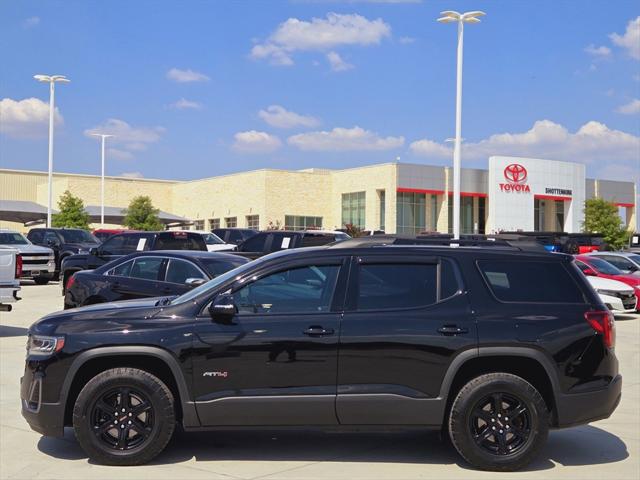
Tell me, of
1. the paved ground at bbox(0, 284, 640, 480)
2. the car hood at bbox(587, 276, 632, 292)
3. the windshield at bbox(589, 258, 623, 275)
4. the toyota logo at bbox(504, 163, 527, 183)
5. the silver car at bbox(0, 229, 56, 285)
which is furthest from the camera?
the toyota logo at bbox(504, 163, 527, 183)

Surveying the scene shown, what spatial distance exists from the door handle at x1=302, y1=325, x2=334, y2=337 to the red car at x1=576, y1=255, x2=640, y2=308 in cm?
1636

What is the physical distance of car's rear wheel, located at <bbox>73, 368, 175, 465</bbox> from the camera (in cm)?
643

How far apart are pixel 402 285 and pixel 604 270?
1681 cm

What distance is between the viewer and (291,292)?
6703 mm

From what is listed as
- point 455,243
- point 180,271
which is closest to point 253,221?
point 180,271

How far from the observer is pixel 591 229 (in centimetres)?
6278

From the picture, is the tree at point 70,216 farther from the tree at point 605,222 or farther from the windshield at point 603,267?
the windshield at point 603,267

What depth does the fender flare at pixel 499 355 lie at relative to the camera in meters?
6.48

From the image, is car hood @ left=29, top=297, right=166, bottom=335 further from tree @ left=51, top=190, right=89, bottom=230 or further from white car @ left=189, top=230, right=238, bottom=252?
tree @ left=51, top=190, right=89, bottom=230

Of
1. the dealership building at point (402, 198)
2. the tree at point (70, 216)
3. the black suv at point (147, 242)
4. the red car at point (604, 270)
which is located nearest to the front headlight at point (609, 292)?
the red car at point (604, 270)

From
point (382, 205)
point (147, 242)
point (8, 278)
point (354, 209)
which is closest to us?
point (8, 278)

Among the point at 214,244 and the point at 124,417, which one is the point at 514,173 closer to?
the point at 214,244

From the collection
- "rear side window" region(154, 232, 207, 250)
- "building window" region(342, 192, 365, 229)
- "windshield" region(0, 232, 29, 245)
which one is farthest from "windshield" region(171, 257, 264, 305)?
"building window" region(342, 192, 365, 229)

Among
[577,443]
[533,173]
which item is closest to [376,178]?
[533,173]
